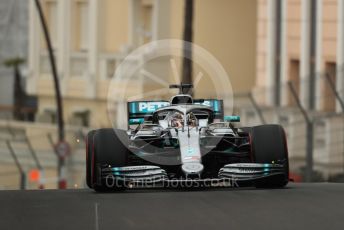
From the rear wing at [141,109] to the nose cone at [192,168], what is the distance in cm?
188

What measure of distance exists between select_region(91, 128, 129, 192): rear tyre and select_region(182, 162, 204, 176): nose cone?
0.85 meters

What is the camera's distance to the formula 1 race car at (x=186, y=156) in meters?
19.5

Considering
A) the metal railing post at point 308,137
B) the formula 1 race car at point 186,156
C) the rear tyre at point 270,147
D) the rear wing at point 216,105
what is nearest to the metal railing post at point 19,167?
the metal railing post at point 308,137

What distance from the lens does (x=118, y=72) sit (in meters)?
21.0

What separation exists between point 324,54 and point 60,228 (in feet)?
79.4

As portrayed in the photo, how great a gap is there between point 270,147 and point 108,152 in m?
2.13

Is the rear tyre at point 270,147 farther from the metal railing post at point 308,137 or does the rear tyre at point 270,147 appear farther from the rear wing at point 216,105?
the metal railing post at point 308,137

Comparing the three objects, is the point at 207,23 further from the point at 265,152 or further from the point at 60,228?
the point at 60,228

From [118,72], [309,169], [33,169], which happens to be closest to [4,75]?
[33,169]

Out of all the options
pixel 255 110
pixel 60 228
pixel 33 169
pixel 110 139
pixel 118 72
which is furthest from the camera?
pixel 33 169

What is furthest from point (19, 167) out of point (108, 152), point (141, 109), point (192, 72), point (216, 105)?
point (108, 152)

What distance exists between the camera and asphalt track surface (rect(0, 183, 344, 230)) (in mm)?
14648

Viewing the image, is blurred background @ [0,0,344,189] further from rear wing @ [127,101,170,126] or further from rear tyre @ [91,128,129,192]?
rear tyre @ [91,128,129,192]

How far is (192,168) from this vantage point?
19188 mm
